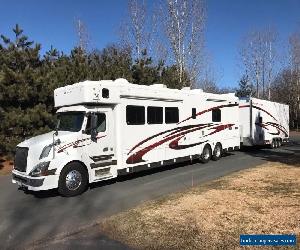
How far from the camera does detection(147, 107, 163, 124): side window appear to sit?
1444 cm

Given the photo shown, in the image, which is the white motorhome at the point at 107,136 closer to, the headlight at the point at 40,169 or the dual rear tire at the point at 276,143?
the headlight at the point at 40,169

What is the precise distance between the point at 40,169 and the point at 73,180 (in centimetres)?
109

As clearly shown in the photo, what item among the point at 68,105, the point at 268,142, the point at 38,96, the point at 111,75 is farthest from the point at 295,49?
the point at 68,105

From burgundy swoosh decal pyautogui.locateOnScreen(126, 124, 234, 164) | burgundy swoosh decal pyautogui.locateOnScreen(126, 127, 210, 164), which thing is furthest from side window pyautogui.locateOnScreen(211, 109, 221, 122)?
burgundy swoosh decal pyautogui.locateOnScreen(126, 127, 210, 164)

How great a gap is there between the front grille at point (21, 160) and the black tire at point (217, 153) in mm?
9753

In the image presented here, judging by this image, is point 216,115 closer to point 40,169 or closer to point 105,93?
point 105,93

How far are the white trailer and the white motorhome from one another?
22.6 feet

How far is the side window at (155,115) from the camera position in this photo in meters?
14.4

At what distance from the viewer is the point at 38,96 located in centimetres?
1827

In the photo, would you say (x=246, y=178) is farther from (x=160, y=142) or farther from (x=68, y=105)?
(x=68, y=105)

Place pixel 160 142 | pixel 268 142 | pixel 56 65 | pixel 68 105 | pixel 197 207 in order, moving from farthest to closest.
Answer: pixel 268 142 < pixel 56 65 < pixel 160 142 < pixel 68 105 < pixel 197 207

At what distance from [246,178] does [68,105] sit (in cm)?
641

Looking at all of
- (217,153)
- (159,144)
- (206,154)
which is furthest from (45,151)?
(217,153)

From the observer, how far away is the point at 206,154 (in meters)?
18.2
